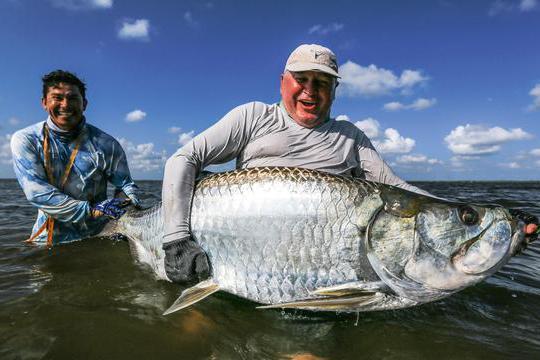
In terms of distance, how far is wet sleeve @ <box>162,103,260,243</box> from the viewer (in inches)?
121

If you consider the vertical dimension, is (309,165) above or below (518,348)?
above

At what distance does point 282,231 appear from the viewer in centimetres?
280

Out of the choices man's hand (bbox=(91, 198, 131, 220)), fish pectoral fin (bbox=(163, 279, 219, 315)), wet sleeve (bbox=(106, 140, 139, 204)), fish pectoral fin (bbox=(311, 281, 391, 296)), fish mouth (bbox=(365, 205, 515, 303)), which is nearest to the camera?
fish mouth (bbox=(365, 205, 515, 303))

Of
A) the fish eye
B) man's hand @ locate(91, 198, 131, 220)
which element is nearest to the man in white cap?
the fish eye

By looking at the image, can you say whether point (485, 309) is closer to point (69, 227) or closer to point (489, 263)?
point (489, 263)

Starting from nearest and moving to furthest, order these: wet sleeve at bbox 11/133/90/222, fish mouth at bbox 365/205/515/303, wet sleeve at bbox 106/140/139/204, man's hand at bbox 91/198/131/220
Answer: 1. fish mouth at bbox 365/205/515/303
2. man's hand at bbox 91/198/131/220
3. wet sleeve at bbox 11/133/90/222
4. wet sleeve at bbox 106/140/139/204

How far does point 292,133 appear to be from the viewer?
3633 millimetres

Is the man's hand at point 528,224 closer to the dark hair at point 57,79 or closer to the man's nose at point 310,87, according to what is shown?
the man's nose at point 310,87

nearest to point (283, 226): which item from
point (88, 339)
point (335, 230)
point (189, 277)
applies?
point (335, 230)

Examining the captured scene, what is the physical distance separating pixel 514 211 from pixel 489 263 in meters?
0.41

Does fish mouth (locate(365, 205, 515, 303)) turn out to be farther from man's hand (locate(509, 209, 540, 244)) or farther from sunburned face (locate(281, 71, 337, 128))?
sunburned face (locate(281, 71, 337, 128))

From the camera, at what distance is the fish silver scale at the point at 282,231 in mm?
2680

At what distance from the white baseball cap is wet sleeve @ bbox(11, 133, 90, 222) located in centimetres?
326

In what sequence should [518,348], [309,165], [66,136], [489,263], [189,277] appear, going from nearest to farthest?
[489,263], [518,348], [189,277], [309,165], [66,136]
